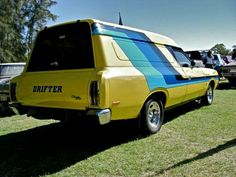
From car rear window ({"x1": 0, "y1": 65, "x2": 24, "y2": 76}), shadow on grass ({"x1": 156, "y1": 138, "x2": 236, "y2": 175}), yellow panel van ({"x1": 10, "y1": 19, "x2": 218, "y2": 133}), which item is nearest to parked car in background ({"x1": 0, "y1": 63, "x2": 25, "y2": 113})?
car rear window ({"x1": 0, "y1": 65, "x2": 24, "y2": 76})

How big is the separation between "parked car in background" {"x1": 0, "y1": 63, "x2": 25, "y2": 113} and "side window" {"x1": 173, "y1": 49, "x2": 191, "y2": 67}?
4.82 meters

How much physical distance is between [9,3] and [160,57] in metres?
33.2

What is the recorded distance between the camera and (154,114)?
566 centimetres

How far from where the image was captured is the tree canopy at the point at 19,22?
3338 cm

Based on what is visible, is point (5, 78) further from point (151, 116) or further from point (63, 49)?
point (151, 116)

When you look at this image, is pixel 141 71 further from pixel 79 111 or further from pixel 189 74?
pixel 189 74

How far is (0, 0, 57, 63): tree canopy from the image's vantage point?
3338cm

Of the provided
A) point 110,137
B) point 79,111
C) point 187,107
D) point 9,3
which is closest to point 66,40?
point 79,111

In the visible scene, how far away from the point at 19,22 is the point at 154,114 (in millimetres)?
35033

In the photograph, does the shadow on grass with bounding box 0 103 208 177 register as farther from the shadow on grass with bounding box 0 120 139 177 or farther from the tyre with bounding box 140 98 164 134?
the tyre with bounding box 140 98 164 134

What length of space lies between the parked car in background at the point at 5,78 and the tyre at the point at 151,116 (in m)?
4.44

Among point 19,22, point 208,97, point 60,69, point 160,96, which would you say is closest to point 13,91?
point 60,69

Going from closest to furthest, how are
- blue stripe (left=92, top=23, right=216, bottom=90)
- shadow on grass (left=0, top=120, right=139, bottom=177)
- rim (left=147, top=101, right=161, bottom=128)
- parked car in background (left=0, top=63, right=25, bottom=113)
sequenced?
1. shadow on grass (left=0, top=120, right=139, bottom=177)
2. blue stripe (left=92, top=23, right=216, bottom=90)
3. rim (left=147, top=101, right=161, bottom=128)
4. parked car in background (left=0, top=63, right=25, bottom=113)

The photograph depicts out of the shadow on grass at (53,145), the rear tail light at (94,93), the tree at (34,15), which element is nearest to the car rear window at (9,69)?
the shadow on grass at (53,145)
